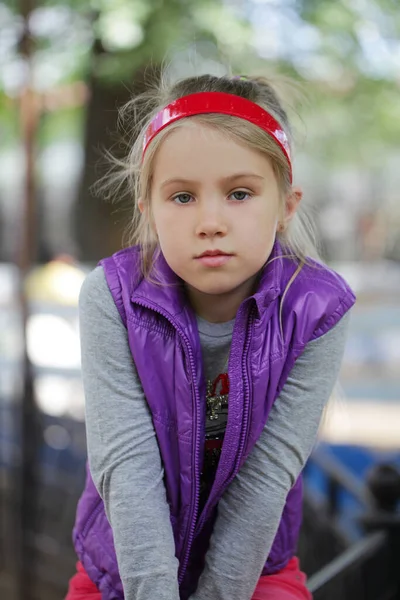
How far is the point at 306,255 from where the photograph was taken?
5.80ft

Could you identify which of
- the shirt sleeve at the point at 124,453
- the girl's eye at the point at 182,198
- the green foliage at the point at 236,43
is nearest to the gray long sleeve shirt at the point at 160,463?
the shirt sleeve at the point at 124,453

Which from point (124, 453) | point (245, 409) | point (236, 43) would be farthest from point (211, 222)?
point (236, 43)

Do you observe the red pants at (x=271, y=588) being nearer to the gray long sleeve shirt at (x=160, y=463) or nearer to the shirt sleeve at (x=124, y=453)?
the gray long sleeve shirt at (x=160, y=463)

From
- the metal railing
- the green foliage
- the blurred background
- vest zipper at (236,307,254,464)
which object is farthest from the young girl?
the green foliage

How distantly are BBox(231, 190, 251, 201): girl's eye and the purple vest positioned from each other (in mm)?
181

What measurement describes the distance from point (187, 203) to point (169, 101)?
10.4 inches

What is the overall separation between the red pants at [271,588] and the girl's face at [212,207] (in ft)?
2.23

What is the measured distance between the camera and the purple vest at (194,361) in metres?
1.54

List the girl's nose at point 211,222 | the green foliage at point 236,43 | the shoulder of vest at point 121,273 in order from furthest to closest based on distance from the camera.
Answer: the green foliage at point 236,43, the shoulder of vest at point 121,273, the girl's nose at point 211,222

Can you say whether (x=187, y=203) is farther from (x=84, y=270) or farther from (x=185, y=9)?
(x=84, y=270)

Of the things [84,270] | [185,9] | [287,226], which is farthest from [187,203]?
[84,270]

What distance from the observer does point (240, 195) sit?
152cm

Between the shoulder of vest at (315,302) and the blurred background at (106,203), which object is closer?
the shoulder of vest at (315,302)

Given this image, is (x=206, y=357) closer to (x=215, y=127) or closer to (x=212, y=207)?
(x=212, y=207)
